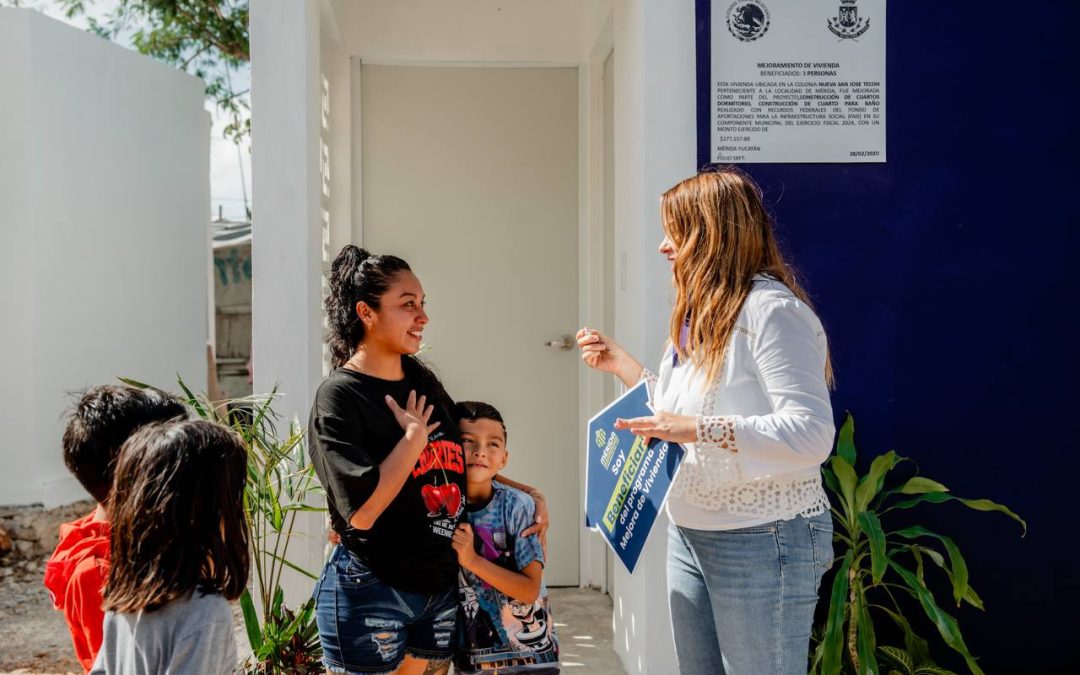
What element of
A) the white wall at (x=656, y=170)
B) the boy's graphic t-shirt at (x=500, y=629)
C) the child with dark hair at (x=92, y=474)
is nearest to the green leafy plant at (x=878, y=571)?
the white wall at (x=656, y=170)

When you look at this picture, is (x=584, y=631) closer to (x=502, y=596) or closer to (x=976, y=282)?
(x=502, y=596)

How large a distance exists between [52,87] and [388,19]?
116 inches

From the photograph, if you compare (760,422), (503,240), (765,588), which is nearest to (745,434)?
(760,422)

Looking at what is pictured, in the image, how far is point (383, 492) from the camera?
206 cm

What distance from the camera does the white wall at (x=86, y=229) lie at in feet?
19.4

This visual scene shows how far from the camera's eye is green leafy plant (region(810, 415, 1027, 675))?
2.90 m

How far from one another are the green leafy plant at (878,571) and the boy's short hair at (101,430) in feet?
6.74

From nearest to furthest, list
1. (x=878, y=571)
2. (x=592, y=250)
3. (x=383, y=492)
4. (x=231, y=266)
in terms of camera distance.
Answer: (x=383, y=492) → (x=878, y=571) → (x=592, y=250) → (x=231, y=266)

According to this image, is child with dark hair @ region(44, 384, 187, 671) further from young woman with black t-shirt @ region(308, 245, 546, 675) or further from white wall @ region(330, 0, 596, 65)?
white wall @ region(330, 0, 596, 65)

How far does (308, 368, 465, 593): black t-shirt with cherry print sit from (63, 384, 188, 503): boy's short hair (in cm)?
42

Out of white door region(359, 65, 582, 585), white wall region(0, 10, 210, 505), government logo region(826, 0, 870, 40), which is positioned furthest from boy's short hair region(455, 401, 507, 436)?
white wall region(0, 10, 210, 505)

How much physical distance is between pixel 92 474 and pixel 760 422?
1.25 m

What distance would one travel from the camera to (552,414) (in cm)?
472

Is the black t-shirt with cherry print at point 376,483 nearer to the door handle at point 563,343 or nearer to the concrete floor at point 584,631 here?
the concrete floor at point 584,631
